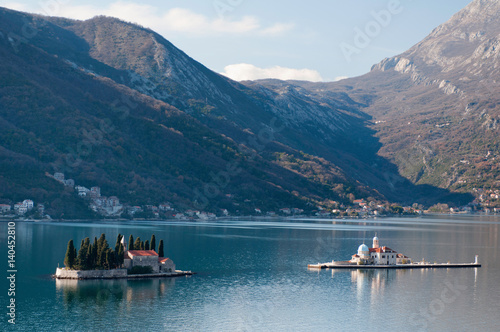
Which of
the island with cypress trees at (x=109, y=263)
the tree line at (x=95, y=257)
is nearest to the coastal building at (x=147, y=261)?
the island with cypress trees at (x=109, y=263)

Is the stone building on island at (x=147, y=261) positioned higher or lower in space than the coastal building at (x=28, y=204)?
lower

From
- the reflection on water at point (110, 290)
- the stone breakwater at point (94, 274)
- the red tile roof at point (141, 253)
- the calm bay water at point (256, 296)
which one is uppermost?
the red tile roof at point (141, 253)

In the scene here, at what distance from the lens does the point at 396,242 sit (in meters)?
154

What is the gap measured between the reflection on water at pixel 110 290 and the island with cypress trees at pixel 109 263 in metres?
1.36

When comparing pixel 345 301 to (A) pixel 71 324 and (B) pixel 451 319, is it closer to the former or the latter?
(B) pixel 451 319

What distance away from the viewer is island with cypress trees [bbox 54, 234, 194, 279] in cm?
8594

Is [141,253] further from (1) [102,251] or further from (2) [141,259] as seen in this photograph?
(1) [102,251]

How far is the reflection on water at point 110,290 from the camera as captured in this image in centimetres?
7594

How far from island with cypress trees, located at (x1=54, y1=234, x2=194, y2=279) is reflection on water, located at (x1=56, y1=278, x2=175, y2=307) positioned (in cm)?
136

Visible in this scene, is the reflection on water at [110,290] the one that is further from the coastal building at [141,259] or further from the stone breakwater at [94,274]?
the coastal building at [141,259]

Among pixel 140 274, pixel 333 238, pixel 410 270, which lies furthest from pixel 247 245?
pixel 140 274

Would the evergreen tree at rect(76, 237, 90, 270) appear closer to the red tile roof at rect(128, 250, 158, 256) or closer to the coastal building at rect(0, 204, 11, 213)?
the red tile roof at rect(128, 250, 158, 256)

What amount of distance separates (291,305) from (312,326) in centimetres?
940

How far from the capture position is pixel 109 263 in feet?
287
